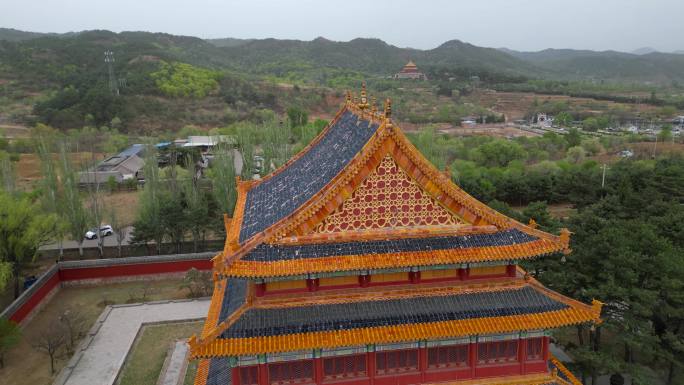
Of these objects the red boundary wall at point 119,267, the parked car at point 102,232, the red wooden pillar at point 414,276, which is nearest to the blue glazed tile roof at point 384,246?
the red wooden pillar at point 414,276

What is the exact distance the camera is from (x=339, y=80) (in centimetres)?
14462

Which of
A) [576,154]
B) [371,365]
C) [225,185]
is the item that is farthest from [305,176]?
[576,154]

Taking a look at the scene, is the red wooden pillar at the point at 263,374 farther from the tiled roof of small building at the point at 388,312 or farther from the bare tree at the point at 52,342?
the bare tree at the point at 52,342

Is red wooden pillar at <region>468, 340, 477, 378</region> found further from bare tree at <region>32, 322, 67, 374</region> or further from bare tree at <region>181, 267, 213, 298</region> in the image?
bare tree at <region>181, 267, 213, 298</region>

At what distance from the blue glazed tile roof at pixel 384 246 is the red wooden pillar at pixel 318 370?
8.92 feet

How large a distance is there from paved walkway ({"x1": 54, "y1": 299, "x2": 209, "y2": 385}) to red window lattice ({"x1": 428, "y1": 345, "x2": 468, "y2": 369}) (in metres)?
13.9

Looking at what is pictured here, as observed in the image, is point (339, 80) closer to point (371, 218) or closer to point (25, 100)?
point (25, 100)

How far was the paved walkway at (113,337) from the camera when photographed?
1984 cm

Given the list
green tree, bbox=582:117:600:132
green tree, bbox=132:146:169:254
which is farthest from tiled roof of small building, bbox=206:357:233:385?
green tree, bbox=582:117:600:132

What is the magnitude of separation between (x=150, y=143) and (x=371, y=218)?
30.6 metres

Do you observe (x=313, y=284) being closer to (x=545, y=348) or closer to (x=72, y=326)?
(x=545, y=348)

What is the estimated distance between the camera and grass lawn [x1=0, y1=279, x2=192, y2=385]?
2016 cm

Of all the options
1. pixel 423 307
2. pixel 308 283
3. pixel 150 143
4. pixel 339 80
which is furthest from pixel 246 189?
pixel 339 80

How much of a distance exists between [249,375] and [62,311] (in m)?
19.5
